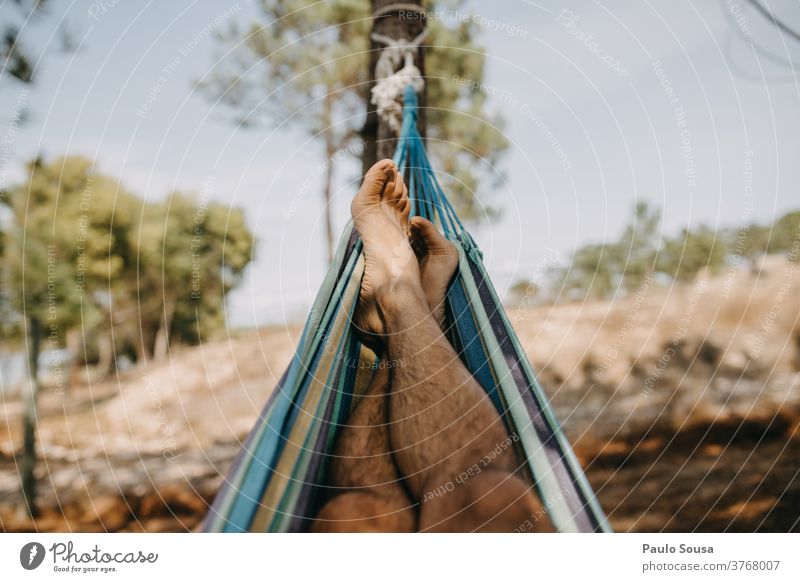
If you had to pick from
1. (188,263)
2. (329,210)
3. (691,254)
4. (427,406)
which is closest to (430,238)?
(427,406)

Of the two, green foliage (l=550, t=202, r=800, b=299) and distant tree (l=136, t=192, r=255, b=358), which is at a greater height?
distant tree (l=136, t=192, r=255, b=358)

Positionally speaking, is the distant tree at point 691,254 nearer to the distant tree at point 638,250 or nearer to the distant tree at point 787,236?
the distant tree at point 638,250

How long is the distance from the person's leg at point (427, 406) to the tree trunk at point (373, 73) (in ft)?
0.90

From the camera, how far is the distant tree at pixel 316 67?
86.1 inches

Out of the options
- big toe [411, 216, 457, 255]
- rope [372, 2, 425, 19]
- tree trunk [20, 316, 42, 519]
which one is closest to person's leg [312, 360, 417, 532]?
big toe [411, 216, 457, 255]

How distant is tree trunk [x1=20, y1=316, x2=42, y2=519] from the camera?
2.31 meters

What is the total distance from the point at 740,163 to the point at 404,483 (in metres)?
1.42

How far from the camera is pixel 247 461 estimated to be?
685 millimetres

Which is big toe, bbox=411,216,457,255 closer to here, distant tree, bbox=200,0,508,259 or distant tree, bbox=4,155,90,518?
distant tree, bbox=200,0,508,259

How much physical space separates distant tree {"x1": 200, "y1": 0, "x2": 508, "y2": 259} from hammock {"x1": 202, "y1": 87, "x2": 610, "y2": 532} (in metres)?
1.26

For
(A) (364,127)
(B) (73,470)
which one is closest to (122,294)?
(B) (73,470)

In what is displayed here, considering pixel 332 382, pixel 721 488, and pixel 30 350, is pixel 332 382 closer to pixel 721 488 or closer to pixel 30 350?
pixel 30 350

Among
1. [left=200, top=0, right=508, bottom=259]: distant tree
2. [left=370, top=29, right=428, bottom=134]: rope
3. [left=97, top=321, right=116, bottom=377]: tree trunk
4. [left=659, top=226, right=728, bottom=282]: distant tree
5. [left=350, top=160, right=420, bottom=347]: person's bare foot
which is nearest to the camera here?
[left=350, top=160, right=420, bottom=347]: person's bare foot

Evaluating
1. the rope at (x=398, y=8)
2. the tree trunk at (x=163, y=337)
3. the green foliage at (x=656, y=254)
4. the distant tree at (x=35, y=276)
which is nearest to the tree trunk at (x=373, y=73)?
the rope at (x=398, y=8)
